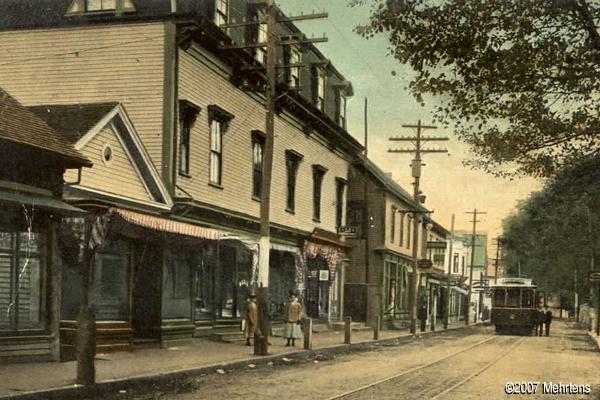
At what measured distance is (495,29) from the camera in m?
13.0

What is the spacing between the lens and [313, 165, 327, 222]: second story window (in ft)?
104

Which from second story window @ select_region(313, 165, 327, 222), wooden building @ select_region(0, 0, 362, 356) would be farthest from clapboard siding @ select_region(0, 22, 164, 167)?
second story window @ select_region(313, 165, 327, 222)

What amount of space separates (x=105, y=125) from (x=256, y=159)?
892 centimetres

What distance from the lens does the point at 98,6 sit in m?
20.0

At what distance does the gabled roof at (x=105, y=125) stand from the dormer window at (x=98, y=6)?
322cm

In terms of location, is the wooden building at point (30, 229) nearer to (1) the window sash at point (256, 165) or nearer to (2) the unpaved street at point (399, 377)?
(2) the unpaved street at point (399, 377)

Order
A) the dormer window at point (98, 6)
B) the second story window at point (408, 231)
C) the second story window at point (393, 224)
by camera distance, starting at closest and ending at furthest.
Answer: the dormer window at point (98, 6), the second story window at point (393, 224), the second story window at point (408, 231)

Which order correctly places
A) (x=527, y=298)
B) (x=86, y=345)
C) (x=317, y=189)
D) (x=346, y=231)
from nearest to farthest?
(x=86, y=345), (x=317, y=189), (x=346, y=231), (x=527, y=298)

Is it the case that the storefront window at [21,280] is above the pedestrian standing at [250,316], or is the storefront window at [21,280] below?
above

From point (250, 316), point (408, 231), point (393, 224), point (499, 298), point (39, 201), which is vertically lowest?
point (499, 298)

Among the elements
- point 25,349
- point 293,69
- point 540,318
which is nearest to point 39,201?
point 25,349

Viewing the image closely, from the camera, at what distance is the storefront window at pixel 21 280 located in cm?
1423

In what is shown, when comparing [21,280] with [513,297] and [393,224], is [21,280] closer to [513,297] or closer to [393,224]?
[393,224]

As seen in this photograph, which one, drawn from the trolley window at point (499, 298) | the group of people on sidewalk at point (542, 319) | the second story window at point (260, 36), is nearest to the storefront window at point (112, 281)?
the second story window at point (260, 36)
